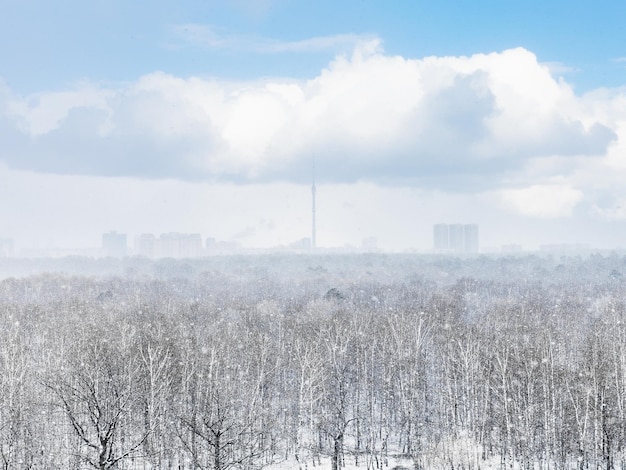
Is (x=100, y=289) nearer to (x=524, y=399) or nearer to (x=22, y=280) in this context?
(x=22, y=280)

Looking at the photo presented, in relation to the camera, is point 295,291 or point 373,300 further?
point 295,291

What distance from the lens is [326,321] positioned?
65438 mm

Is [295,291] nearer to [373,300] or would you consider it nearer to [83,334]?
[373,300]

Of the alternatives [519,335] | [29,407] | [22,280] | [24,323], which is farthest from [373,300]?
[22,280]

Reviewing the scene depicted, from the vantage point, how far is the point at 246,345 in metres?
55.2

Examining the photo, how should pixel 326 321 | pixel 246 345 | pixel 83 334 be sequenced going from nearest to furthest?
pixel 83 334
pixel 246 345
pixel 326 321

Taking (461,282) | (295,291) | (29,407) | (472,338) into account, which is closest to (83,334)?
(29,407)

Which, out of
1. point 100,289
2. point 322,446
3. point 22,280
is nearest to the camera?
point 322,446

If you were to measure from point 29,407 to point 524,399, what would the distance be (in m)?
33.1

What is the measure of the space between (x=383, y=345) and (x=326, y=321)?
11344mm

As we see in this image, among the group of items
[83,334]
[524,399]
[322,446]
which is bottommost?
[322,446]

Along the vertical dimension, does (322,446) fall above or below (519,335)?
below

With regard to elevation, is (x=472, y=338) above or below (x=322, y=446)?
above

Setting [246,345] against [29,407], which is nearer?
[29,407]
